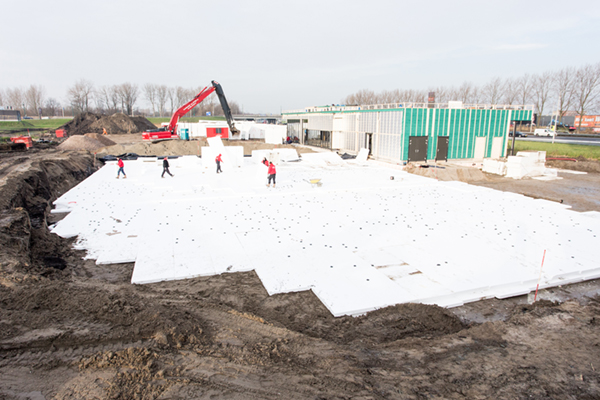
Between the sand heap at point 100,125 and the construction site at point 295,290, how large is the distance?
35455mm

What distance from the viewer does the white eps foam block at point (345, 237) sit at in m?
7.46

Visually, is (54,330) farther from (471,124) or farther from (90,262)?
(471,124)

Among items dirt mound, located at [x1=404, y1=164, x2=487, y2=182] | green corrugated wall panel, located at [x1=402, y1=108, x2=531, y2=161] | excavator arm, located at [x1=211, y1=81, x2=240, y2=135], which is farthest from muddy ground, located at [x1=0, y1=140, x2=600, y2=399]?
excavator arm, located at [x1=211, y1=81, x2=240, y2=135]

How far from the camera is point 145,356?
416cm

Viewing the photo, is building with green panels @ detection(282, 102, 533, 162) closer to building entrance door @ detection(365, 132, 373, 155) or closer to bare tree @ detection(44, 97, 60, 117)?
building entrance door @ detection(365, 132, 373, 155)

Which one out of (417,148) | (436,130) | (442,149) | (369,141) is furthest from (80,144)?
(442,149)

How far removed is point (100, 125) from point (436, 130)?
45983 millimetres

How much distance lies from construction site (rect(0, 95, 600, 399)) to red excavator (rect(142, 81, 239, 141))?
47.1ft

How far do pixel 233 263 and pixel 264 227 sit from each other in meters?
2.62

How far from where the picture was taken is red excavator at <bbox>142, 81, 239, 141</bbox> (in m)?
30.3

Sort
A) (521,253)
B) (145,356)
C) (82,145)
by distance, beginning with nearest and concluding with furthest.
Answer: (145,356) < (521,253) < (82,145)

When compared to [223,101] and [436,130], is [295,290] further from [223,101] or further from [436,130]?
[223,101]

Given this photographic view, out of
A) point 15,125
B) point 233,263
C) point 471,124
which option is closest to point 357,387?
point 233,263

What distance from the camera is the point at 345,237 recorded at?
32.8ft
